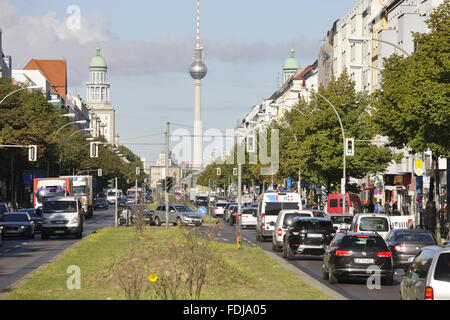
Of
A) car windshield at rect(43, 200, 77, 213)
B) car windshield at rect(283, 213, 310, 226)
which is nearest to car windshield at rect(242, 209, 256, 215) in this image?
car windshield at rect(43, 200, 77, 213)

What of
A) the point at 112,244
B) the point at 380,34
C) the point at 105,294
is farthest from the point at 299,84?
the point at 105,294

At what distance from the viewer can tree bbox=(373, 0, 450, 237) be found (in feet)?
105

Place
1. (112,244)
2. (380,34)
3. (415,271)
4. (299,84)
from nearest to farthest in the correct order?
(415,271) < (112,244) < (380,34) < (299,84)

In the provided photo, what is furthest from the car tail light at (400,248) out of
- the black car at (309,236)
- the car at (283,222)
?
the car at (283,222)

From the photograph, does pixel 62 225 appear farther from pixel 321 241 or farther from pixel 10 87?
pixel 10 87

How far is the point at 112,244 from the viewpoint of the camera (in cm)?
3625

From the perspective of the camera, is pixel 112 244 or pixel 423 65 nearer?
pixel 423 65

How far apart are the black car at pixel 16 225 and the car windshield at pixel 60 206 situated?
1150 millimetres

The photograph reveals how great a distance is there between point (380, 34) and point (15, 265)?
179ft

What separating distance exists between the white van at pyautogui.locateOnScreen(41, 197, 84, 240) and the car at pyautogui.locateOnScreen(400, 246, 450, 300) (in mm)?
32557

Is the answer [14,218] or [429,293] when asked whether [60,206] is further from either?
[429,293]

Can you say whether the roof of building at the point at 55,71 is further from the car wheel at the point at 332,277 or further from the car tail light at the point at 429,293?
the car tail light at the point at 429,293

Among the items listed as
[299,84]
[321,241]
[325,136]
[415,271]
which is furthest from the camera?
[299,84]

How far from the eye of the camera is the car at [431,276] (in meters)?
13.2
